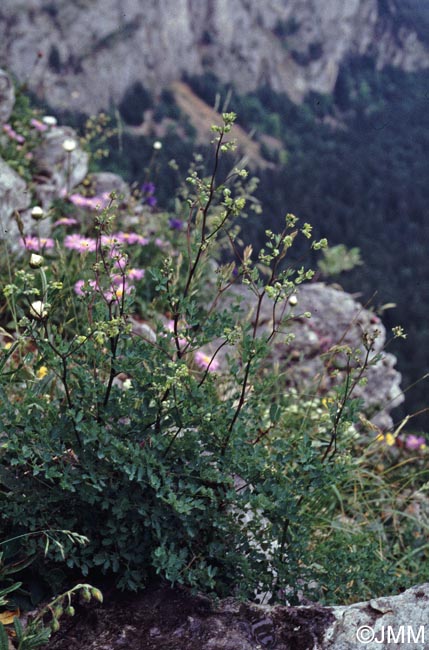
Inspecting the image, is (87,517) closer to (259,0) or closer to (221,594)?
(221,594)

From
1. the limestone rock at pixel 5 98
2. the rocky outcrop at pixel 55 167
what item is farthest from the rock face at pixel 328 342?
the limestone rock at pixel 5 98

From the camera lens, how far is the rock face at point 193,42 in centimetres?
3509

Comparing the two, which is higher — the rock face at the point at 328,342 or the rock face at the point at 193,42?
the rock face at the point at 328,342

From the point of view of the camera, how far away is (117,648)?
A: 168cm

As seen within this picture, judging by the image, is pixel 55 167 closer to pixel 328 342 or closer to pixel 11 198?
pixel 11 198

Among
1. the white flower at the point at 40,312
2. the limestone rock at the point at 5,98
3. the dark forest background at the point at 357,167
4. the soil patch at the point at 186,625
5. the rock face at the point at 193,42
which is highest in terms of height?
the white flower at the point at 40,312

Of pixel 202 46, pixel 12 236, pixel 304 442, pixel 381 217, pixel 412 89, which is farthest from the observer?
pixel 412 89

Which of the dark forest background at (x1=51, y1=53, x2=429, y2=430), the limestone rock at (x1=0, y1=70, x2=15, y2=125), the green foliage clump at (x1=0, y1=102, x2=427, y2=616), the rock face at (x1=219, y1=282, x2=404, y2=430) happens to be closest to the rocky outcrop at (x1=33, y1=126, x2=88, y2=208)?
the limestone rock at (x1=0, y1=70, x2=15, y2=125)

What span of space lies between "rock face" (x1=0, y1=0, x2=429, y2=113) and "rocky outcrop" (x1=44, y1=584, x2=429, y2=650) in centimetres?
2293

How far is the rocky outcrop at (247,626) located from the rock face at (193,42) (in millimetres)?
22925

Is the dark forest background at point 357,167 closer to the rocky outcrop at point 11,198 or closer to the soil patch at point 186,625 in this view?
the rocky outcrop at point 11,198

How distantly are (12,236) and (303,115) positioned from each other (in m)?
66.5

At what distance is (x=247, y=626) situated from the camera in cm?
175

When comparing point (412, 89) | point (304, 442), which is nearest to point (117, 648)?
point (304, 442)
